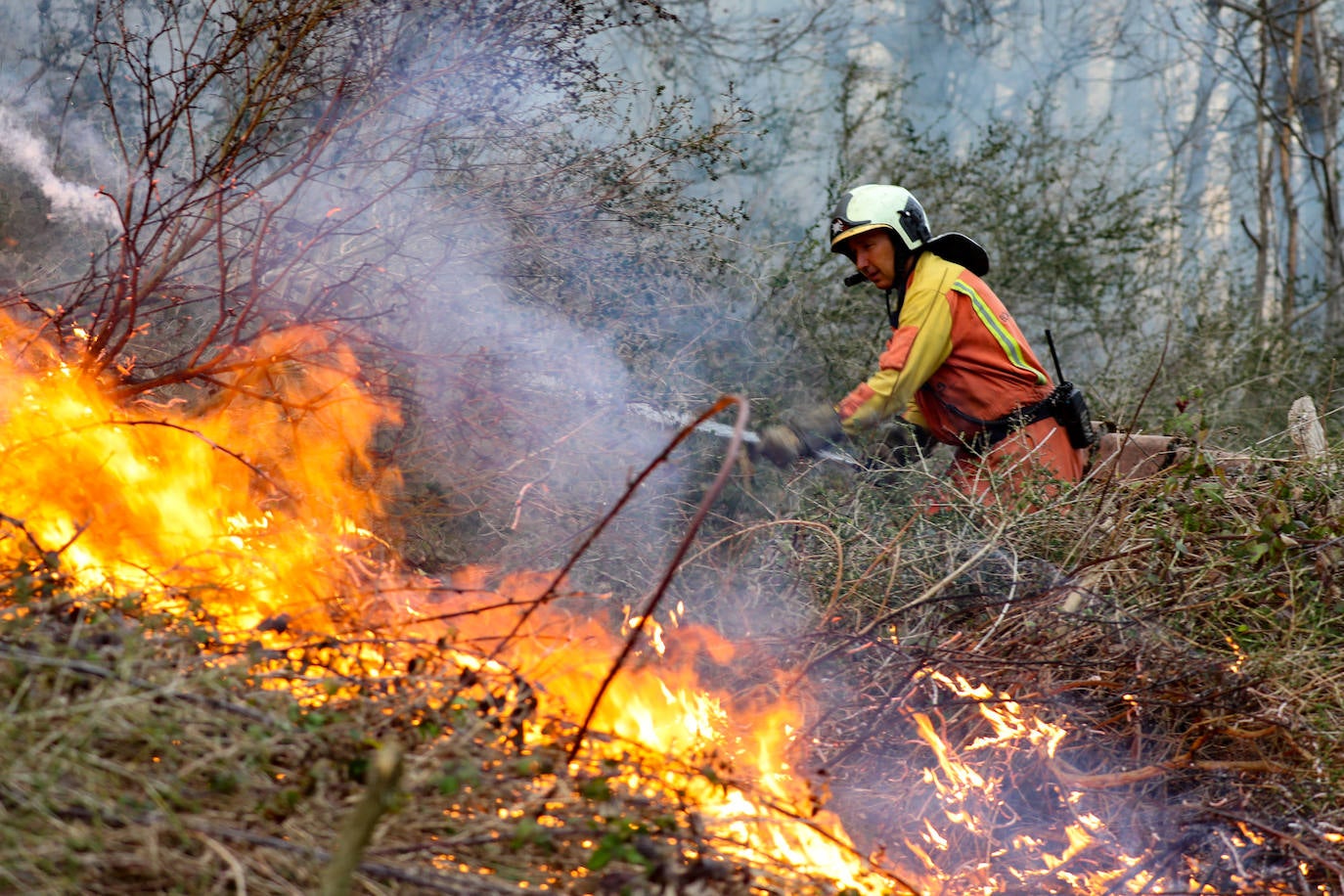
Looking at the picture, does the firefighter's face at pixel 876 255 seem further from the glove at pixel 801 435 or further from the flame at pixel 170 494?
the flame at pixel 170 494

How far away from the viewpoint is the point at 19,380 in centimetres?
383

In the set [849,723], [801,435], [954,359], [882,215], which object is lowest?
[849,723]

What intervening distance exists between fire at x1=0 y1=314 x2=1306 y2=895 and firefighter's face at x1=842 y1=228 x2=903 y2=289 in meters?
2.01

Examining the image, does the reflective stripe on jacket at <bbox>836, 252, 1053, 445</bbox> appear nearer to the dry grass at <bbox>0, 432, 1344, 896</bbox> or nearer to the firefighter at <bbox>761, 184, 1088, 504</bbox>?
the firefighter at <bbox>761, 184, 1088, 504</bbox>

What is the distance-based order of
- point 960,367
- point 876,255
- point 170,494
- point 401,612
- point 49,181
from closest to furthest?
point 401,612
point 170,494
point 960,367
point 876,255
point 49,181

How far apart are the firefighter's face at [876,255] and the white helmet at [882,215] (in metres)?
0.05

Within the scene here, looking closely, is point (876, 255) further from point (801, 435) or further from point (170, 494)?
point (170, 494)

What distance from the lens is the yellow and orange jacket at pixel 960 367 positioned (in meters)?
4.72

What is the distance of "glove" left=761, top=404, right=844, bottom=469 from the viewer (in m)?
4.82

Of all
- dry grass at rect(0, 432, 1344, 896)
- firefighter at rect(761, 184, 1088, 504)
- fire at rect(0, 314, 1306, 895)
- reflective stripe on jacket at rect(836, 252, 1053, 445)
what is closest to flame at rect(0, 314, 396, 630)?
fire at rect(0, 314, 1306, 895)

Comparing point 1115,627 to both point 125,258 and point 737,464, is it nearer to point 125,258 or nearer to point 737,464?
point 737,464

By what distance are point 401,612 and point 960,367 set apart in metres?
2.77

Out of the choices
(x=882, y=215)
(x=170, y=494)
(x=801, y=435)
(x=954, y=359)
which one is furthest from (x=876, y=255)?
(x=170, y=494)

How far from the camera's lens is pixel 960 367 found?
485 cm
